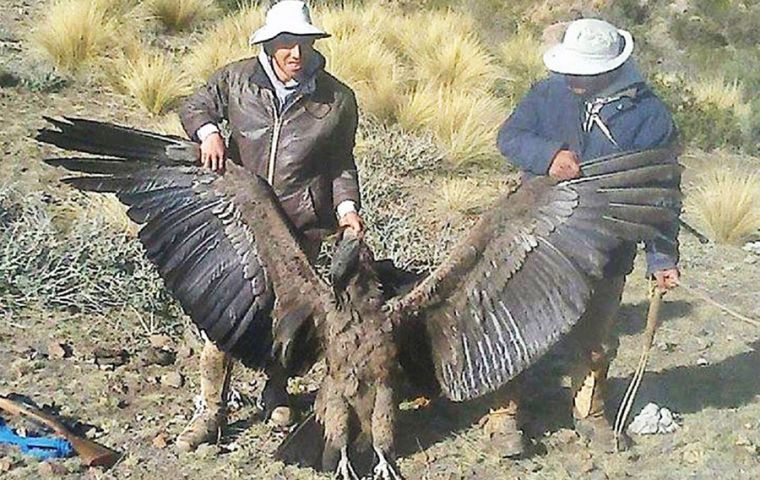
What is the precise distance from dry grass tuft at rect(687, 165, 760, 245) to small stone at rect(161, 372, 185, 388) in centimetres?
434

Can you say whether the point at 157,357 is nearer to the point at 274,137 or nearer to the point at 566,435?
the point at 274,137

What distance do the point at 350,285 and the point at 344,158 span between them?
26.8 inches

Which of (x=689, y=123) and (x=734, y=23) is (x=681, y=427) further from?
(x=734, y=23)

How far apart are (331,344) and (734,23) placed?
54.0 feet

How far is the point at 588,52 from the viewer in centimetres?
453

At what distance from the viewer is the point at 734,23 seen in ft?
63.7

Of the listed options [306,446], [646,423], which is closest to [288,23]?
[306,446]

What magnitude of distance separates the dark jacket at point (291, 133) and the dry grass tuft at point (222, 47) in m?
5.39

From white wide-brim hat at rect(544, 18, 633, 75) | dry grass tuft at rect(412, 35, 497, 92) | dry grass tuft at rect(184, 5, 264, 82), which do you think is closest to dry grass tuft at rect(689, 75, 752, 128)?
dry grass tuft at rect(412, 35, 497, 92)

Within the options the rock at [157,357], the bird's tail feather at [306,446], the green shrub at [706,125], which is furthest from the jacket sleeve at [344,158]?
the green shrub at [706,125]

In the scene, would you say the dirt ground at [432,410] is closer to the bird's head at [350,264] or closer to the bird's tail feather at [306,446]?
the bird's tail feather at [306,446]

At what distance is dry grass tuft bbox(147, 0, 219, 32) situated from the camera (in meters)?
11.8

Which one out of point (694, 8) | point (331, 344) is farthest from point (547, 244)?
point (694, 8)

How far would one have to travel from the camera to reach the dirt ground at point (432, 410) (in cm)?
484
